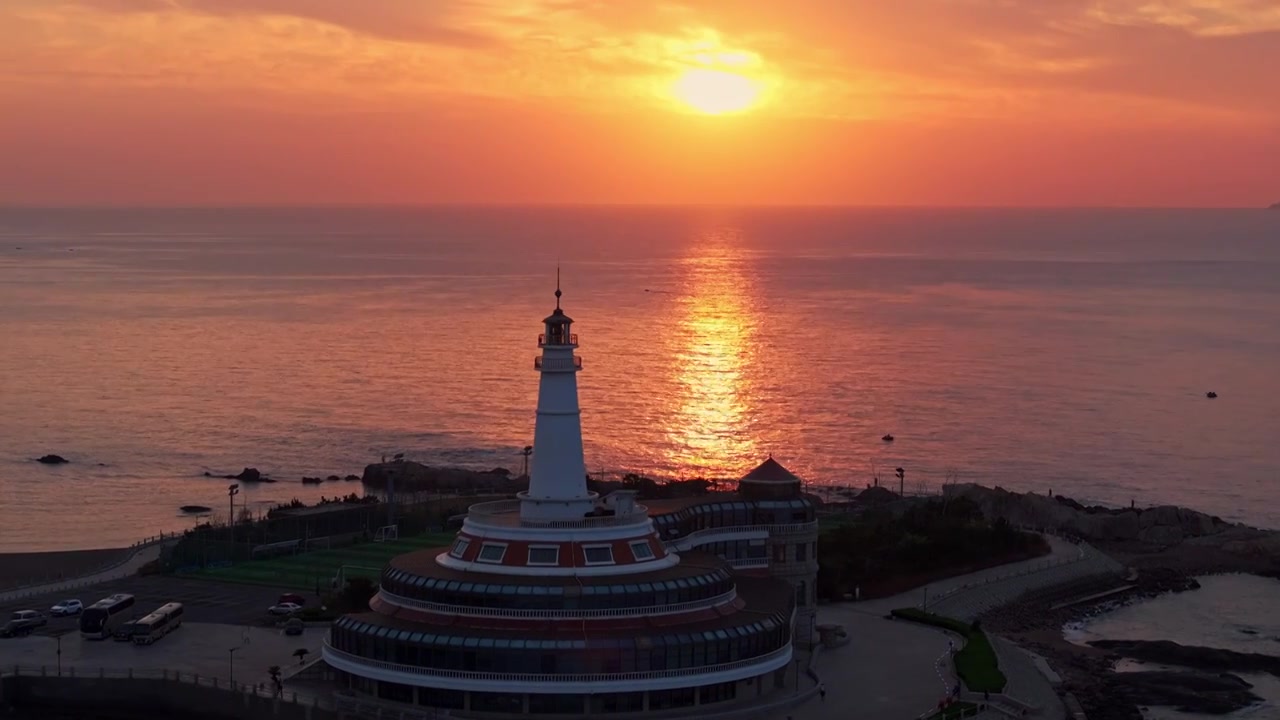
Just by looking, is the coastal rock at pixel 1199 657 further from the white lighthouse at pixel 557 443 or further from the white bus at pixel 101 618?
the white bus at pixel 101 618

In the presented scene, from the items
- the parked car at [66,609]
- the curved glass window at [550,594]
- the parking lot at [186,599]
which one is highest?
the curved glass window at [550,594]

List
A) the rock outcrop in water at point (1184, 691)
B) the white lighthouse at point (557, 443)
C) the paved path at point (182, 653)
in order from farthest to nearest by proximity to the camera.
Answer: the rock outcrop in water at point (1184, 691) < the white lighthouse at point (557, 443) < the paved path at point (182, 653)

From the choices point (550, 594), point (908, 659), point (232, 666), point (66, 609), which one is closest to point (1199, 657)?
point (908, 659)

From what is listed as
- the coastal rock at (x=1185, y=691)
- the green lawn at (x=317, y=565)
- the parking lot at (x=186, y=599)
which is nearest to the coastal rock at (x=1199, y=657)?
the coastal rock at (x=1185, y=691)

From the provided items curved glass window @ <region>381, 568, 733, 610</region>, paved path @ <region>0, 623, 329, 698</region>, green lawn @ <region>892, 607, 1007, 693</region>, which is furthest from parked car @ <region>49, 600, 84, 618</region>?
green lawn @ <region>892, 607, 1007, 693</region>

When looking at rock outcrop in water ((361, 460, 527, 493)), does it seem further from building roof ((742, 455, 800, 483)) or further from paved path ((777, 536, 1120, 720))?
building roof ((742, 455, 800, 483))

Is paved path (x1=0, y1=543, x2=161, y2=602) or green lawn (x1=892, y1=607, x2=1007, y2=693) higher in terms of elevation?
paved path (x1=0, y1=543, x2=161, y2=602)

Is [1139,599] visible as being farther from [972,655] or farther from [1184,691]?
[972,655]
